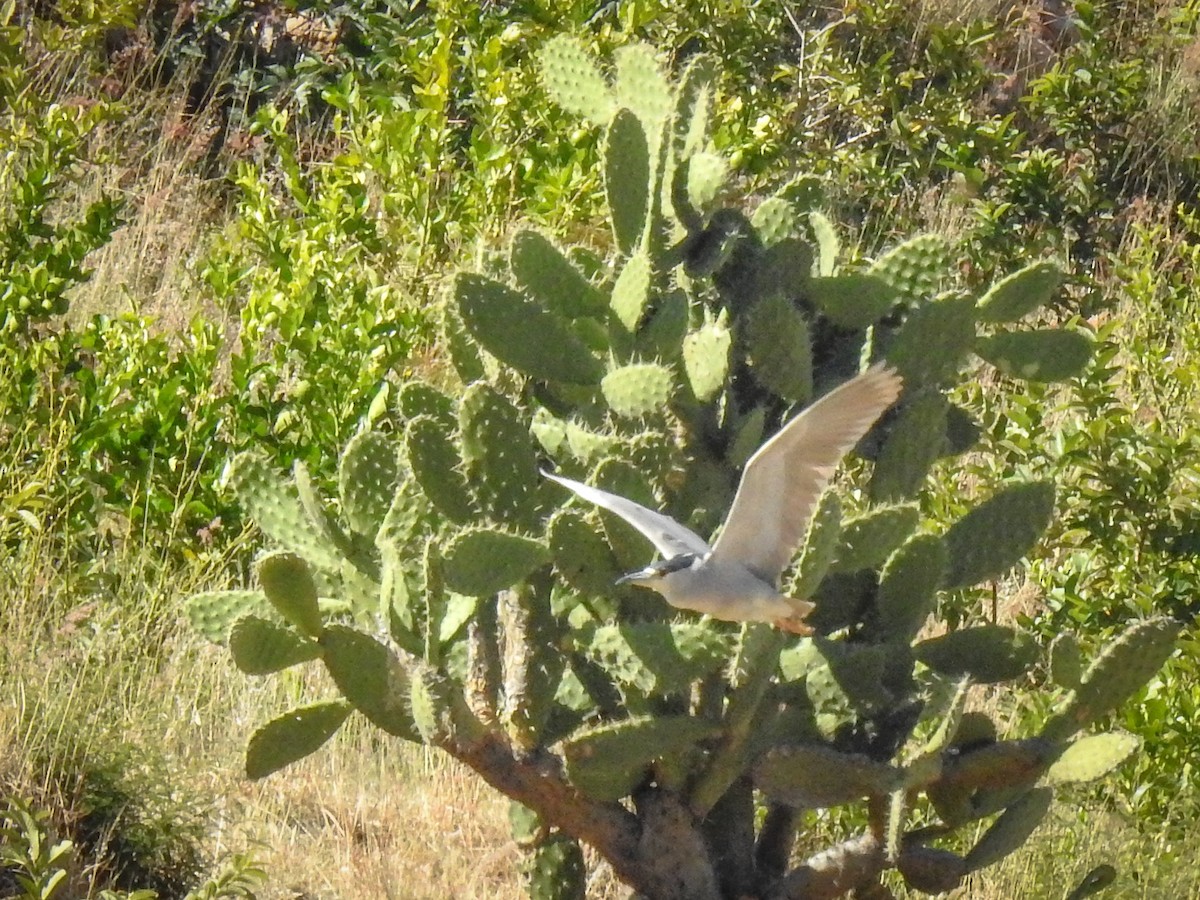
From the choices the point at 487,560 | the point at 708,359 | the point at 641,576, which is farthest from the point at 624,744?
the point at 708,359

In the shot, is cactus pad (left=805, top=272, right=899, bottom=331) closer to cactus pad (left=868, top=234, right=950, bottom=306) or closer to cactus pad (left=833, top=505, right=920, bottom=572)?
cactus pad (left=868, top=234, right=950, bottom=306)

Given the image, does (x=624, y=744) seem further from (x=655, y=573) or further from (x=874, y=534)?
(x=874, y=534)

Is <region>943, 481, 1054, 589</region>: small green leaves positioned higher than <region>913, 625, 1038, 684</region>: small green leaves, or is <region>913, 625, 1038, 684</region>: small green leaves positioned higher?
<region>943, 481, 1054, 589</region>: small green leaves

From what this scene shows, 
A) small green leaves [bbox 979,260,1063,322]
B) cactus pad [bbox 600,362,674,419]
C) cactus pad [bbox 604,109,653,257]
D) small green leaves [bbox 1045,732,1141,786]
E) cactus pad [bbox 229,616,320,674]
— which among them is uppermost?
cactus pad [bbox 604,109,653,257]

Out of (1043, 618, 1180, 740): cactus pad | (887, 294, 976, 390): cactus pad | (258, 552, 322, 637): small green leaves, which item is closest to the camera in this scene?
(258, 552, 322, 637): small green leaves

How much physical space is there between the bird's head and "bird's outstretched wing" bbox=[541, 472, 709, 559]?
2cm

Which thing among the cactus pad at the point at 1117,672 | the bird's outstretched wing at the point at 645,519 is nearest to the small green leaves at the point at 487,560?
the bird's outstretched wing at the point at 645,519

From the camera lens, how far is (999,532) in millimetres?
3102

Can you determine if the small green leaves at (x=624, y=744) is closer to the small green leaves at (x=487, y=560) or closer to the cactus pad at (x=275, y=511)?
the small green leaves at (x=487, y=560)

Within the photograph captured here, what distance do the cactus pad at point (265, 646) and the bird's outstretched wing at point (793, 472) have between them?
69cm

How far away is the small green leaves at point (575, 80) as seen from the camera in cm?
344

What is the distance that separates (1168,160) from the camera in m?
7.44

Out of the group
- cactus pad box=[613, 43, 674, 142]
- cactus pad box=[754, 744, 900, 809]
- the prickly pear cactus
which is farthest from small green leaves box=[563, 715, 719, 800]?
cactus pad box=[613, 43, 674, 142]

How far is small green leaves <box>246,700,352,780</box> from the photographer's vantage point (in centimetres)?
276
